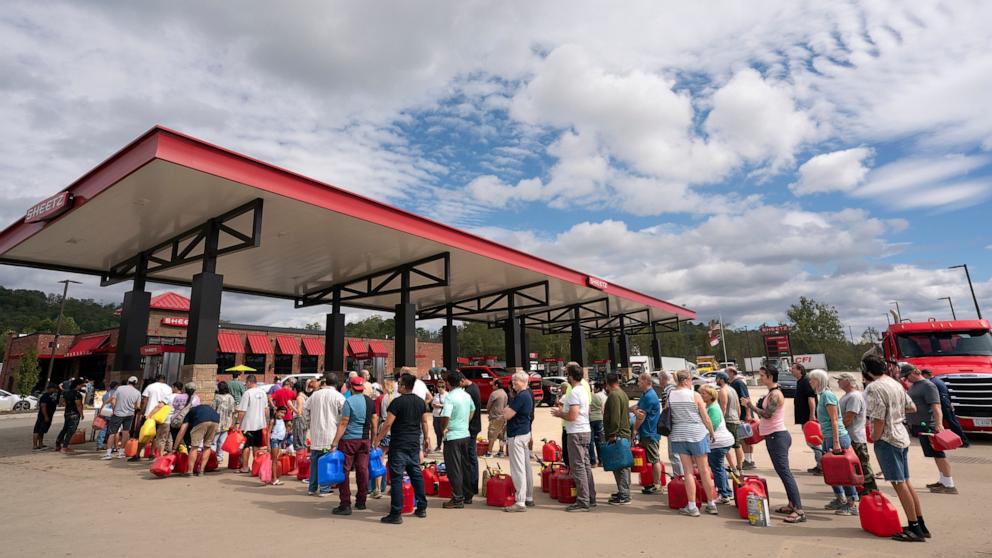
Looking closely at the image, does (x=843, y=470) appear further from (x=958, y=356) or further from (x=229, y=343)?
(x=229, y=343)

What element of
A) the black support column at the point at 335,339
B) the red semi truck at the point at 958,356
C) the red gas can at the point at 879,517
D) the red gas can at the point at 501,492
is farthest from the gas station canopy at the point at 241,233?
the red semi truck at the point at 958,356

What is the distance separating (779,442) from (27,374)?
1782 inches

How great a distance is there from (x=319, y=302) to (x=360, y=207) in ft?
33.8

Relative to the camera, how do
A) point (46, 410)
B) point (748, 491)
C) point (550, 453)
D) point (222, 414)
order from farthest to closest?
point (46, 410) < point (222, 414) < point (550, 453) < point (748, 491)

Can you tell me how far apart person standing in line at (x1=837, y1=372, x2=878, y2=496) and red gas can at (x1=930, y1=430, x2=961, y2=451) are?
1060 mm

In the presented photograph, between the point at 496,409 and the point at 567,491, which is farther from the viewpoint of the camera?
the point at 496,409

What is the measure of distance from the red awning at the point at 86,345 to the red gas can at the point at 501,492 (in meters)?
36.5

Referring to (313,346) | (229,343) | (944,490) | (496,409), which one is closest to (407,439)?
(496,409)

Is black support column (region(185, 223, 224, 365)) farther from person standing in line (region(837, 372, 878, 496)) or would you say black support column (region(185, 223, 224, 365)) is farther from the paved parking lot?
person standing in line (region(837, 372, 878, 496))

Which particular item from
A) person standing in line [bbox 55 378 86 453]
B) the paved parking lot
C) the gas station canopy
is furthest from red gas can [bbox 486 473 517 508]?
person standing in line [bbox 55 378 86 453]

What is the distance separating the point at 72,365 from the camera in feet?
120

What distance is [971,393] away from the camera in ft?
30.5

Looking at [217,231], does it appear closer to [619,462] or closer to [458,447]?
[458,447]

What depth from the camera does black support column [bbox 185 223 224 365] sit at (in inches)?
404
